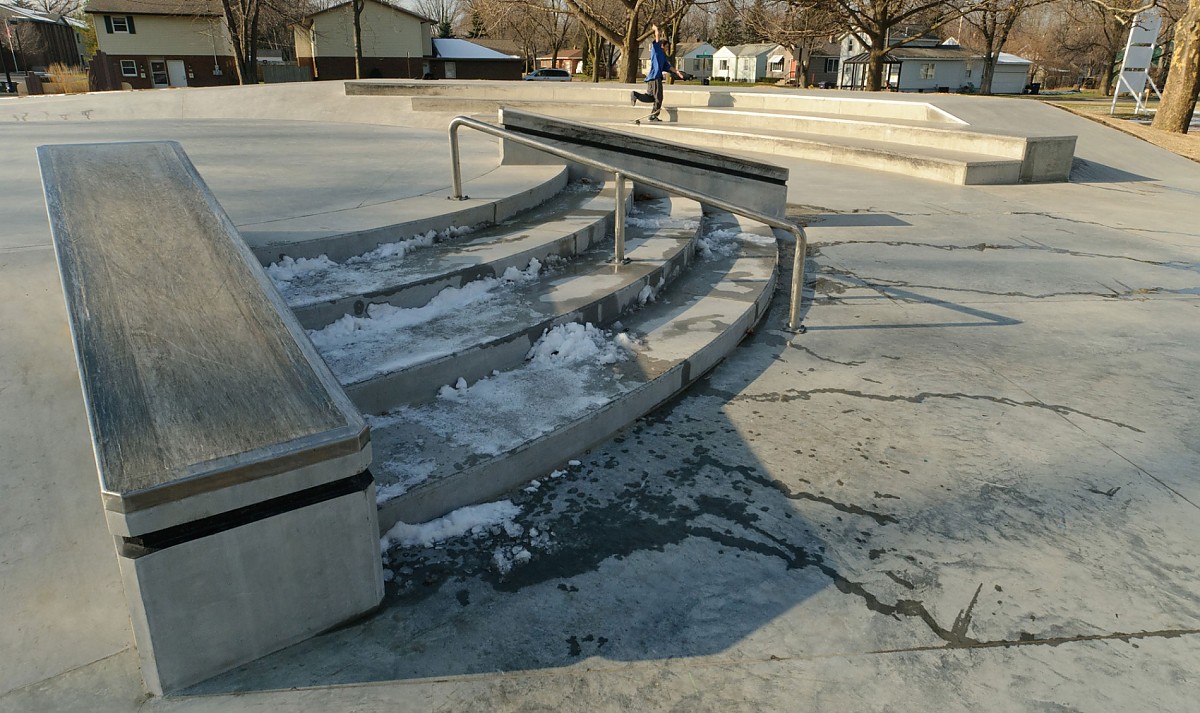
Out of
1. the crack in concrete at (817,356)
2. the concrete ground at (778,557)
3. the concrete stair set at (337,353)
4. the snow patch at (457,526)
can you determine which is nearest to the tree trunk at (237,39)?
the concrete stair set at (337,353)

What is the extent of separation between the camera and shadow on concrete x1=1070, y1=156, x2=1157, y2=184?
10934 mm

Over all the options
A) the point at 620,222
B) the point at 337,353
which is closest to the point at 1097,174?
the point at 620,222

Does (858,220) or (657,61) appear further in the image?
(657,61)

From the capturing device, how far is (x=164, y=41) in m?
47.0

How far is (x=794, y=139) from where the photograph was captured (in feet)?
42.4

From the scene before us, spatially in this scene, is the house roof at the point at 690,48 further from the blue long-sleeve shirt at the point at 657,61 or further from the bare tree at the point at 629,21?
the blue long-sleeve shirt at the point at 657,61

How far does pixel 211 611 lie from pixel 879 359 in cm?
373

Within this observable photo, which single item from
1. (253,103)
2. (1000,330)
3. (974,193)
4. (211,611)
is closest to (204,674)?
(211,611)

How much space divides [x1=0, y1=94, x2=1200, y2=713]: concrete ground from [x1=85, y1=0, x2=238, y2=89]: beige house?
51324 mm

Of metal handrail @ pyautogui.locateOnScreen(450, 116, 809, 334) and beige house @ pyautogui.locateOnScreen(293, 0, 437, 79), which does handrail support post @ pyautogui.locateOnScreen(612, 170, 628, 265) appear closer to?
metal handrail @ pyautogui.locateOnScreen(450, 116, 809, 334)

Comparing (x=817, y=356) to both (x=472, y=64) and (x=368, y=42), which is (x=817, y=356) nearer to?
(x=368, y=42)

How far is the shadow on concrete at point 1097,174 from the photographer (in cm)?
1093

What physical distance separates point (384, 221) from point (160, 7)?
5414cm

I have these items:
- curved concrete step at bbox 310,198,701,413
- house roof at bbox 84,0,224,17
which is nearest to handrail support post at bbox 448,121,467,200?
curved concrete step at bbox 310,198,701,413
